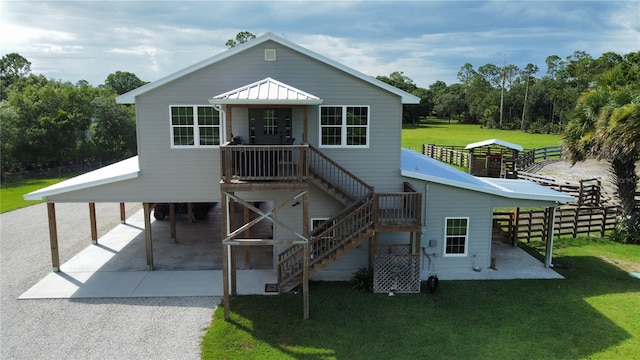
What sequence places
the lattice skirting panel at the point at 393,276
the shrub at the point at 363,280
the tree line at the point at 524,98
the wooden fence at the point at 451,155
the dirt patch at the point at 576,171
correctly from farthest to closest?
the tree line at the point at 524,98 < the wooden fence at the point at 451,155 < the dirt patch at the point at 576,171 < the shrub at the point at 363,280 < the lattice skirting panel at the point at 393,276

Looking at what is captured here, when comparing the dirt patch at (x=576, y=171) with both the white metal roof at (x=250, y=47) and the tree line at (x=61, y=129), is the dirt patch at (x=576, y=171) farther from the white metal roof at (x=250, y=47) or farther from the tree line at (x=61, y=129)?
the tree line at (x=61, y=129)

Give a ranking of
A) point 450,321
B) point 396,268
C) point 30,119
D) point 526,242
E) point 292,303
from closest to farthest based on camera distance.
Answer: point 450,321, point 292,303, point 396,268, point 526,242, point 30,119

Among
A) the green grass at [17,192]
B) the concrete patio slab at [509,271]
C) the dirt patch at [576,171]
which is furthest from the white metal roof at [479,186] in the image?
the green grass at [17,192]

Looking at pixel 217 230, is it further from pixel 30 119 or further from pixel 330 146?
pixel 30 119

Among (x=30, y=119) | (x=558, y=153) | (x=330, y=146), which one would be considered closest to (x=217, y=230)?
(x=330, y=146)

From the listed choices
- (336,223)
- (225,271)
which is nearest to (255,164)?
(225,271)
